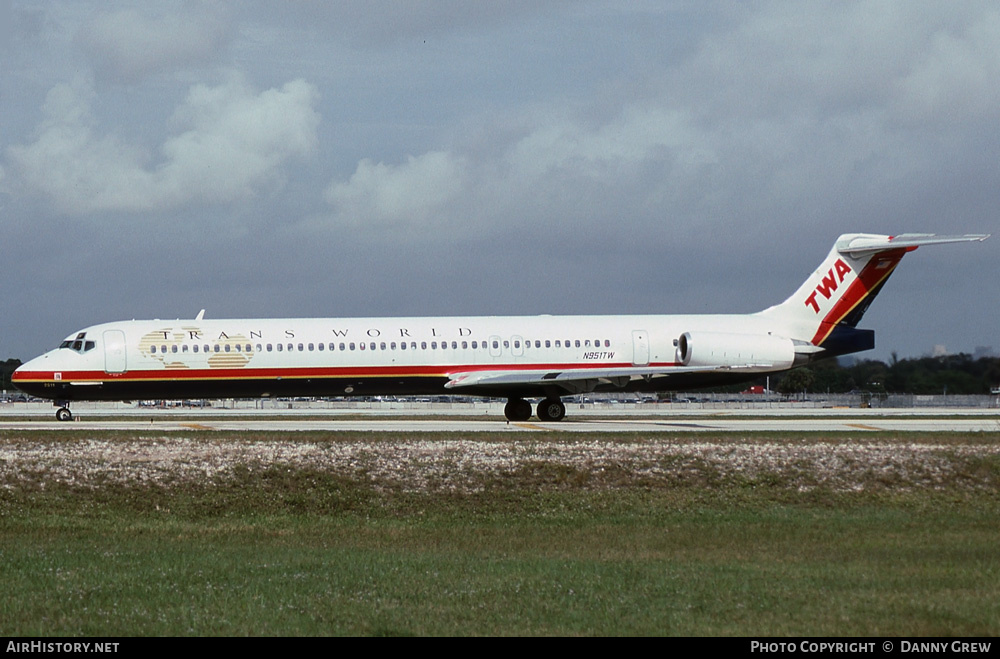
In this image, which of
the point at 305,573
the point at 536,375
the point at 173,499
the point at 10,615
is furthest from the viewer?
the point at 536,375

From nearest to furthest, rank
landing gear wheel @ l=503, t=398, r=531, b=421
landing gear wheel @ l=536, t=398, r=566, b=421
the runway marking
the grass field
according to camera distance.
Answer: the grass field
the runway marking
landing gear wheel @ l=536, t=398, r=566, b=421
landing gear wheel @ l=503, t=398, r=531, b=421

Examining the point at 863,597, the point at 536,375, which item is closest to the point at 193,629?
the point at 863,597

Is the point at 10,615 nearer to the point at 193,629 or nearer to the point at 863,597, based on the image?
the point at 193,629

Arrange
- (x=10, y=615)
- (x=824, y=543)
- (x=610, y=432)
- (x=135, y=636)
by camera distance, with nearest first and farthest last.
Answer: (x=135, y=636)
(x=10, y=615)
(x=824, y=543)
(x=610, y=432)

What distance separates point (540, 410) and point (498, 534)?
22.6m

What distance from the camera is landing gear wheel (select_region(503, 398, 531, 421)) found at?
135 ft

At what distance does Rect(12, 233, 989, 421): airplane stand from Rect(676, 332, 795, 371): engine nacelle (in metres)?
0.05

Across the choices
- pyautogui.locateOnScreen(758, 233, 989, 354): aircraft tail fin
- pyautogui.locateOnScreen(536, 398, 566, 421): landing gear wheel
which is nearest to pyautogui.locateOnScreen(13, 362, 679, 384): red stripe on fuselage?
pyautogui.locateOnScreen(536, 398, 566, 421): landing gear wheel

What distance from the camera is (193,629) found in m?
10.7

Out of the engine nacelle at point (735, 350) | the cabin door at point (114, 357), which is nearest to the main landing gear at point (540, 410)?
the engine nacelle at point (735, 350)

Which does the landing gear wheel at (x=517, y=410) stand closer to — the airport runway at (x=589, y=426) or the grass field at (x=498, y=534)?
the airport runway at (x=589, y=426)

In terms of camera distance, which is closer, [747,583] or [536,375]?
[747,583]

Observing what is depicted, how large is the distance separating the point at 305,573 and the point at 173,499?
871cm

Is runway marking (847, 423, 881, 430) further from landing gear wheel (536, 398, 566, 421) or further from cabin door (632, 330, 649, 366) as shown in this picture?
landing gear wheel (536, 398, 566, 421)
